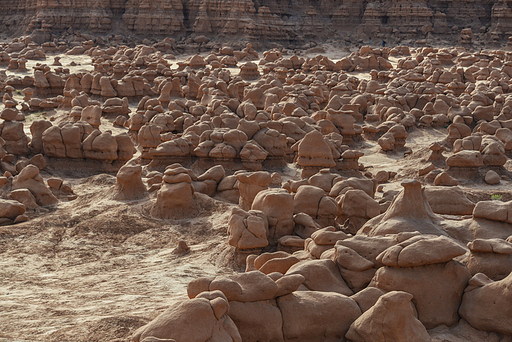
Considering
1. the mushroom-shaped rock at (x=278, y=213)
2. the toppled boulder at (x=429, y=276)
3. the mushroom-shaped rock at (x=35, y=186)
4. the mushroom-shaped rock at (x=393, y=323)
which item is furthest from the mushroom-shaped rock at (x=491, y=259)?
the mushroom-shaped rock at (x=35, y=186)

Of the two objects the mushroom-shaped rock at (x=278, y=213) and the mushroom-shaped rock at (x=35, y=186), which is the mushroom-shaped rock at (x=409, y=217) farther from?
the mushroom-shaped rock at (x=35, y=186)

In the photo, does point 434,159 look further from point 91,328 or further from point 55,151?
point 91,328

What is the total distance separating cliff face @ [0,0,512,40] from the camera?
34969mm

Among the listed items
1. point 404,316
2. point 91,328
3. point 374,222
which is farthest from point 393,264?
point 91,328

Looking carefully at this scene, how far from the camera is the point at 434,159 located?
13008mm

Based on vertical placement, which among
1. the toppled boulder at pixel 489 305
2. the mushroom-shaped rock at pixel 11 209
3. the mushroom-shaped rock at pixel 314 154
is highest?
the toppled boulder at pixel 489 305

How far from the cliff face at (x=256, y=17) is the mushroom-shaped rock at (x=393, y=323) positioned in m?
30.0

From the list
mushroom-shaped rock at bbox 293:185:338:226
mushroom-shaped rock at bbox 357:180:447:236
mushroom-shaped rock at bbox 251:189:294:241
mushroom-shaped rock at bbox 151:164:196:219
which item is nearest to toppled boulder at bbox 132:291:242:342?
mushroom-shaped rock at bbox 357:180:447:236

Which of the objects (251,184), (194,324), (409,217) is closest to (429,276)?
(409,217)

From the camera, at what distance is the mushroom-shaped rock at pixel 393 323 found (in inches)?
179

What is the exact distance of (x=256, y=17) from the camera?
116ft

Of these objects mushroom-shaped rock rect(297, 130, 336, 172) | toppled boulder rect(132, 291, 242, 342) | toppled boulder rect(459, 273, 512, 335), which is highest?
toppled boulder rect(132, 291, 242, 342)

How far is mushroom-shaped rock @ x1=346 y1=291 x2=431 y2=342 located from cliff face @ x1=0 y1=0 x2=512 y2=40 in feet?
98.5

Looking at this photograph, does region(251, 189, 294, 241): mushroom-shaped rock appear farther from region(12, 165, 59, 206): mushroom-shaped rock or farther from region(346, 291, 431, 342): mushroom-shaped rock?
region(12, 165, 59, 206): mushroom-shaped rock
